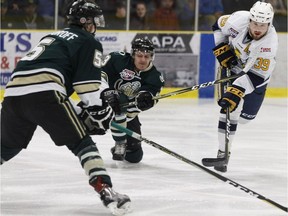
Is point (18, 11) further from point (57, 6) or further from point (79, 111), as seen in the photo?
point (79, 111)

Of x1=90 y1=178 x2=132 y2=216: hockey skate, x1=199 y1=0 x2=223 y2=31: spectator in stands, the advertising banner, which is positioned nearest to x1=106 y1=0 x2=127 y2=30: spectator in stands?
the advertising banner


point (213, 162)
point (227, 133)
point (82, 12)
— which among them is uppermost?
point (82, 12)

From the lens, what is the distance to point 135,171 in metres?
4.86

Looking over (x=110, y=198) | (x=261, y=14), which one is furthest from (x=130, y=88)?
(x=110, y=198)

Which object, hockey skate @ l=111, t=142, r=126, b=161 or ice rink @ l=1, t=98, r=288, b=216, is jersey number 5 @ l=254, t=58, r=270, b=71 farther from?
hockey skate @ l=111, t=142, r=126, b=161

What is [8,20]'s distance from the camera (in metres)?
8.31

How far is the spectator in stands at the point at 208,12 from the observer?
9.17m

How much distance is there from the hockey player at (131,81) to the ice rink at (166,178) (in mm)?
103

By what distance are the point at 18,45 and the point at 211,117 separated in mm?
2084

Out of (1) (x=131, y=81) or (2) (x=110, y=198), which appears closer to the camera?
(2) (x=110, y=198)

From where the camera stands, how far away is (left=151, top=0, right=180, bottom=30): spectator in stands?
8977mm

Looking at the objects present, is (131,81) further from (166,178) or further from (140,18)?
(140,18)

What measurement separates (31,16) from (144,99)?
4.04 m

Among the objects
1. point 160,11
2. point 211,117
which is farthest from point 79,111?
point 160,11
